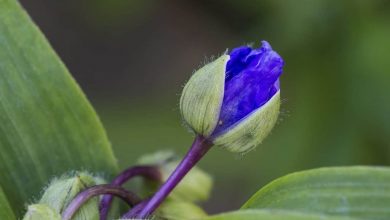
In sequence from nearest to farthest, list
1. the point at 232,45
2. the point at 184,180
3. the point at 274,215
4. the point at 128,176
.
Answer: the point at 274,215 < the point at 128,176 < the point at 184,180 < the point at 232,45

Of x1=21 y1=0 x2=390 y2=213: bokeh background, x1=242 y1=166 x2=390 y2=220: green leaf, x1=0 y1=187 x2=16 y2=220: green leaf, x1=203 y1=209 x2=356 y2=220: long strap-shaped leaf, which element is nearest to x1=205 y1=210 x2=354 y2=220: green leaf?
x1=203 y1=209 x2=356 y2=220: long strap-shaped leaf

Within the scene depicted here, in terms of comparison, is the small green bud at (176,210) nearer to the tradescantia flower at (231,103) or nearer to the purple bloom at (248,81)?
the tradescantia flower at (231,103)

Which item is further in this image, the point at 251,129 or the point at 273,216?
the point at 251,129

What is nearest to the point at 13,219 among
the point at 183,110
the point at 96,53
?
the point at 183,110

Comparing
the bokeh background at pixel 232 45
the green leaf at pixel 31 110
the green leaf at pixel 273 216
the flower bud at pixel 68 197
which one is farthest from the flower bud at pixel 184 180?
the bokeh background at pixel 232 45

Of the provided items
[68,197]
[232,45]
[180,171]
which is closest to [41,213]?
[68,197]

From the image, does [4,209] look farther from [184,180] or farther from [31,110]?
[184,180]
